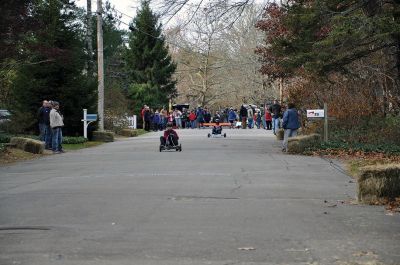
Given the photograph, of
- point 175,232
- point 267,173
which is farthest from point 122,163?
point 175,232

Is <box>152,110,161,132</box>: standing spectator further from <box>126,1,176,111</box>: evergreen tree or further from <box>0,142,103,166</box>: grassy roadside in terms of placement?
<box>0,142,103,166</box>: grassy roadside

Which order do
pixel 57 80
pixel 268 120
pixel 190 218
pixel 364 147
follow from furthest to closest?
1. pixel 268 120
2. pixel 57 80
3. pixel 364 147
4. pixel 190 218

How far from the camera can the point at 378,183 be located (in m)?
11.0

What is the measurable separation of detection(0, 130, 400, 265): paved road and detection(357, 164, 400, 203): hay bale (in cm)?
44

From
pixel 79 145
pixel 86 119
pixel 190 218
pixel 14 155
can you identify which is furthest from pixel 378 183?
pixel 86 119

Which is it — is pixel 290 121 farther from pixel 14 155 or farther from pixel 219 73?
pixel 219 73

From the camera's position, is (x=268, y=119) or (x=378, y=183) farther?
(x=268, y=119)

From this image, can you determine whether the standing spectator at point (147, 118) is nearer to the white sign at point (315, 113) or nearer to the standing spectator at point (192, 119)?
the standing spectator at point (192, 119)

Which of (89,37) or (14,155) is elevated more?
(89,37)

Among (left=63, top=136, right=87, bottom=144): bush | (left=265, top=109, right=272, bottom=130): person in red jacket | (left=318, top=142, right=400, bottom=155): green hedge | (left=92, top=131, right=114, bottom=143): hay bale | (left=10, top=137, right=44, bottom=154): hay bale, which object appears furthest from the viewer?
(left=265, top=109, right=272, bottom=130): person in red jacket

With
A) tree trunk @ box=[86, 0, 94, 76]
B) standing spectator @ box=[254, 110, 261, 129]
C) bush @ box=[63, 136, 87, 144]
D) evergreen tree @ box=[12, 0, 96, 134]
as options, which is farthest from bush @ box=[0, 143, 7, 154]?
standing spectator @ box=[254, 110, 261, 129]

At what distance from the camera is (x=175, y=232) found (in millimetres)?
8258

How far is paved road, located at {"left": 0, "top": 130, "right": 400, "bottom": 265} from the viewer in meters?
7.09

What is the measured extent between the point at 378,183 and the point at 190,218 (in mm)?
3612
